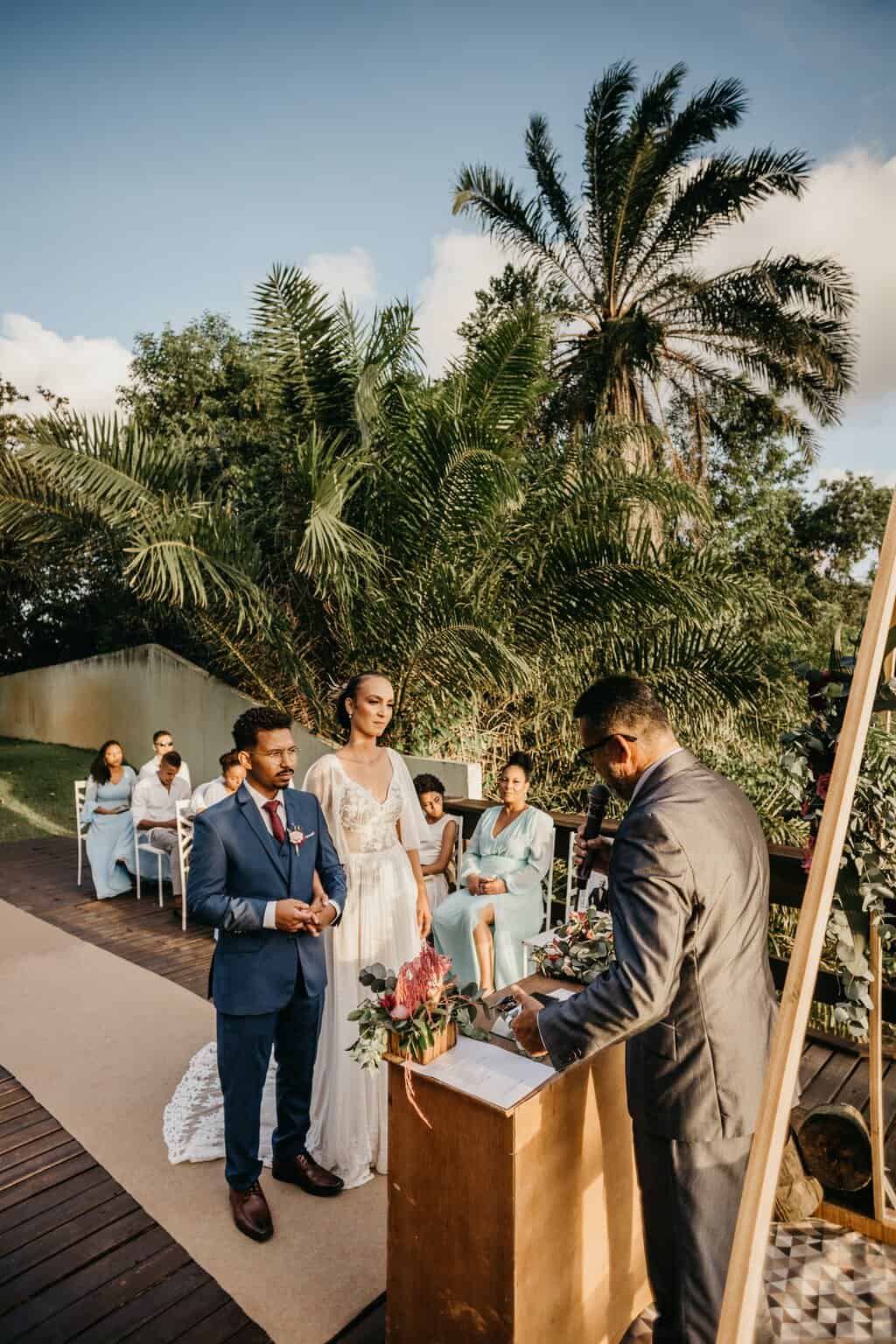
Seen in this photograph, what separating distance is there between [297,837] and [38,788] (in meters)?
12.3

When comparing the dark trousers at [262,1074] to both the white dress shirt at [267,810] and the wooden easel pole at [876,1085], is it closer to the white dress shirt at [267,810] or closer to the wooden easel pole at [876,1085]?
the white dress shirt at [267,810]

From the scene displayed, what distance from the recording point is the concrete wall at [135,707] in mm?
12453

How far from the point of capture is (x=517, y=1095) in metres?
2.09

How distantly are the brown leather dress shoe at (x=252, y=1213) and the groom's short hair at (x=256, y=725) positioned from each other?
1.73 metres

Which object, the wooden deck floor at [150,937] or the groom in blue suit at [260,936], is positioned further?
the wooden deck floor at [150,937]

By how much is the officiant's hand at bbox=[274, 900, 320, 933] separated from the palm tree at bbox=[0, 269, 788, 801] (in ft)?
14.3

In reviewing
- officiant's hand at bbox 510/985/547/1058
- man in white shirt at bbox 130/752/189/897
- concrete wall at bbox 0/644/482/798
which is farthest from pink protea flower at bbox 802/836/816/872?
man in white shirt at bbox 130/752/189/897

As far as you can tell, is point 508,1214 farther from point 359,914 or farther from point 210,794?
point 210,794

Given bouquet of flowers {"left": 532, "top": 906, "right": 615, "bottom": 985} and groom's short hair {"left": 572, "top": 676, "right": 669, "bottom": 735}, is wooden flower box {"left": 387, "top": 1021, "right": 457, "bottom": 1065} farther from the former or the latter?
groom's short hair {"left": 572, "top": 676, "right": 669, "bottom": 735}

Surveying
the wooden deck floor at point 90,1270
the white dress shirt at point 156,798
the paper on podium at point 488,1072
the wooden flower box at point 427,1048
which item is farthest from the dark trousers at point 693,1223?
the white dress shirt at point 156,798

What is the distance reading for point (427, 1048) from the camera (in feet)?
7.63

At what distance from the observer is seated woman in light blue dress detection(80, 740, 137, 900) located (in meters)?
8.01

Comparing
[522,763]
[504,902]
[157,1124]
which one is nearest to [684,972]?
[157,1124]

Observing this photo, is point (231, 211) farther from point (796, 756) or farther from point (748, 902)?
point (748, 902)
